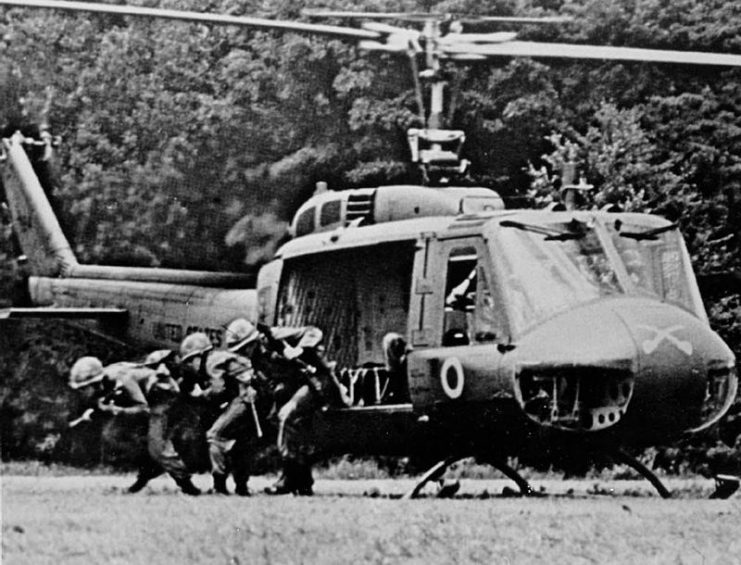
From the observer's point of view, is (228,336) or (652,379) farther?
(228,336)

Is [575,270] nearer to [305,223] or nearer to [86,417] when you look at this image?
[305,223]

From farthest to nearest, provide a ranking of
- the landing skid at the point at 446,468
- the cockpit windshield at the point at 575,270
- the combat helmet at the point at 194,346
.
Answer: the combat helmet at the point at 194,346
the landing skid at the point at 446,468
the cockpit windshield at the point at 575,270

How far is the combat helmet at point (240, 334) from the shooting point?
32.4 feet

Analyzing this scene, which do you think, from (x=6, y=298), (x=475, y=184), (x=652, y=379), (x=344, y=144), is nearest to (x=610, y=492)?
(x=652, y=379)

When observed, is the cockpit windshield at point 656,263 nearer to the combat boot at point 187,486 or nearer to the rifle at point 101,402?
the combat boot at point 187,486

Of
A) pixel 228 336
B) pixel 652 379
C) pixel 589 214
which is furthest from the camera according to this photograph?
pixel 228 336

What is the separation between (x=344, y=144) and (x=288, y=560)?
131 inches

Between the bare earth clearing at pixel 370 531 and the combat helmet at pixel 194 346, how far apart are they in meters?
1.13

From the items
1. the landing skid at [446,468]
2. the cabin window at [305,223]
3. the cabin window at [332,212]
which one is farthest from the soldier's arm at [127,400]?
the landing skid at [446,468]

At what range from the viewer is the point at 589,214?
30.8 ft

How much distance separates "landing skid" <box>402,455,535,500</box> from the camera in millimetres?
9430

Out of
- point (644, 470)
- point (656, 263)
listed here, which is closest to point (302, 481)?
point (644, 470)

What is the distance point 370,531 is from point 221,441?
5.62ft

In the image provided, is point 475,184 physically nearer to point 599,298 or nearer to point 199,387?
point 599,298
